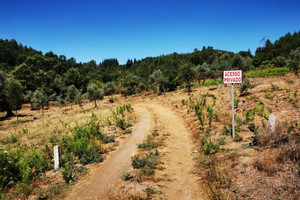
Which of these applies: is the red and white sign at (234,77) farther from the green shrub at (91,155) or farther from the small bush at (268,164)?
the green shrub at (91,155)

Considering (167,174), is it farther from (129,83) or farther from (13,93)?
(129,83)

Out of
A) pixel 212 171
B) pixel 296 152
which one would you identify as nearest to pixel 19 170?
pixel 212 171

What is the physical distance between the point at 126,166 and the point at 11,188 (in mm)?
4790

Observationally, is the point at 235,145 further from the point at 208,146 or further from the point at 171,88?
the point at 171,88

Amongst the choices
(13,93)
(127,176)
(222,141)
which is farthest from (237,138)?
(13,93)

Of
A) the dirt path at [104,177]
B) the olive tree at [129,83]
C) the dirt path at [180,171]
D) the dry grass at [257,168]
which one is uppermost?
the olive tree at [129,83]

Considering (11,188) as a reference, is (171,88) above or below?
above

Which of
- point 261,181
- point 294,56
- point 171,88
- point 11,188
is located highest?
point 294,56

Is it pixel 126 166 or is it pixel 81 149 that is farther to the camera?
pixel 81 149

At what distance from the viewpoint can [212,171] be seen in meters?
6.23

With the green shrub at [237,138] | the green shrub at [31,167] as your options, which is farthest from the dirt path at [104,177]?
the green shrub at [237,138]

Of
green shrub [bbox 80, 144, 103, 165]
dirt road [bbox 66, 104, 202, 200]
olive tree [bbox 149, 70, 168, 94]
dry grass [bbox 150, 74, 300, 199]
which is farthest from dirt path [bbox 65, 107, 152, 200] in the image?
olive tree [bbox 149, 70, 168, 94]

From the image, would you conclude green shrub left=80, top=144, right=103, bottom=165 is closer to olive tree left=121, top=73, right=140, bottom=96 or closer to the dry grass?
the dry grass

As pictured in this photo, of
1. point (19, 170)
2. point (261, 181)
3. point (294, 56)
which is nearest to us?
point (261, 181)
